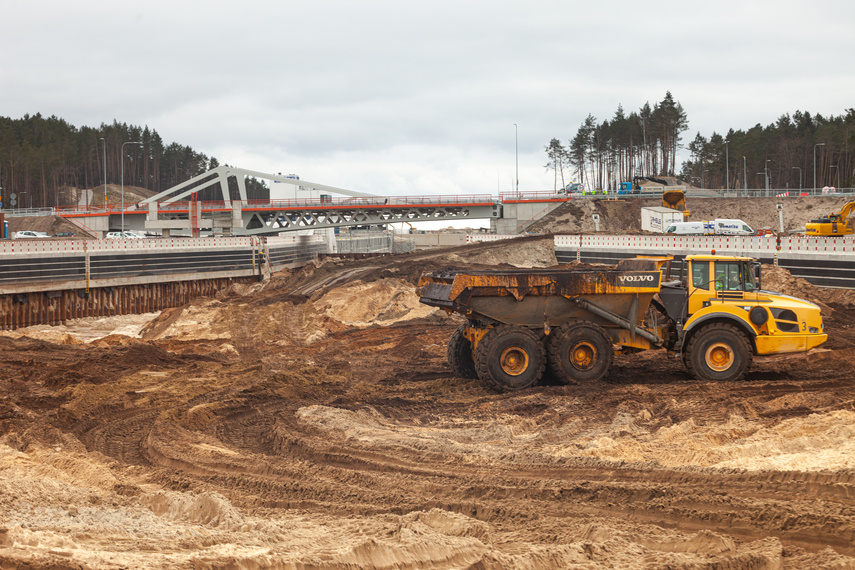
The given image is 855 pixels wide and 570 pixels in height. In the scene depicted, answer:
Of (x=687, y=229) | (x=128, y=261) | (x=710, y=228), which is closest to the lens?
(x=128, y=261)

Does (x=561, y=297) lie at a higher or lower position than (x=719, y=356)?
higher

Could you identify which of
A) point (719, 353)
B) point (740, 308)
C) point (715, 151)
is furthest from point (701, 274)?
point (715, 151)

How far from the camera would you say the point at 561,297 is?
13.5 meters

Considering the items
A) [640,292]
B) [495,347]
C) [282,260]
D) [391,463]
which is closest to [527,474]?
[391,463]

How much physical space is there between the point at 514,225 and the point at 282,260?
30.4 meters

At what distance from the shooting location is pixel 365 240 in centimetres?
5447

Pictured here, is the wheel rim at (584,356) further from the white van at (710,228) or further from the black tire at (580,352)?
the white van at (710,228)

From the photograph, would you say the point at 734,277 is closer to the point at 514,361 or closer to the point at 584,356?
the point at 584,356

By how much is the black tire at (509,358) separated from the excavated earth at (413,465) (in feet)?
1.23

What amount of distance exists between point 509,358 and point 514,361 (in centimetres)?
12

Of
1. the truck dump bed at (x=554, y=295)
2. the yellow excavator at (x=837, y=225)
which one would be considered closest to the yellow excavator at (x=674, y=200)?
the yellow excavator at (x=837, y=225)

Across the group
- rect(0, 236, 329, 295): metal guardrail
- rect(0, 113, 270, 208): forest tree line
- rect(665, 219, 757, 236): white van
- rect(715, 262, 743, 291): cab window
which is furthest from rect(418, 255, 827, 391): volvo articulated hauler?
rect(0, 113, 270, 208): forest tree line

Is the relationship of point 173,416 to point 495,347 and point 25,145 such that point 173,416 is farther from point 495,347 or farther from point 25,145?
point 25,145

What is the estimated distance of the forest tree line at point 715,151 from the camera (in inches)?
3516
